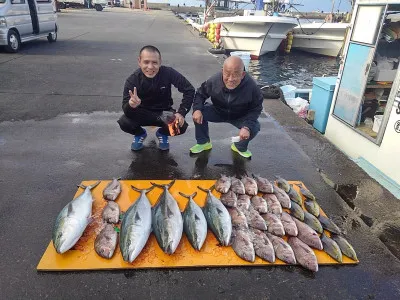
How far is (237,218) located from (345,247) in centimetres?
100

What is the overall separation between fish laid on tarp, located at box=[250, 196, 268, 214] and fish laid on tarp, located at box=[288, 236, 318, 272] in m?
0.44

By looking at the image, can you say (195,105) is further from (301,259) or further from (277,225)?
(301,259)

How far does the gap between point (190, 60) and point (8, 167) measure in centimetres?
924

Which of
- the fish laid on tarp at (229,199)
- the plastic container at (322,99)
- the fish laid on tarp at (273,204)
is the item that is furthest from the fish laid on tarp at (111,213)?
the plastic container at (322,99)

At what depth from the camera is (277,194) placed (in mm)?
3350

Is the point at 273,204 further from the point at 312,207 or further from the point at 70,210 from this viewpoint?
the point at 70,210

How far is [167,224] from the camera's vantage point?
2.65 m

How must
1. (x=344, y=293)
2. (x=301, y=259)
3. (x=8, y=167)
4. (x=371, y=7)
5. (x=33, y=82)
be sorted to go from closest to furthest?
(x=344, y=293)
(x=301, y=259)
(x=8, y=167)
(x=371, y=7)
(x=33, y=82)

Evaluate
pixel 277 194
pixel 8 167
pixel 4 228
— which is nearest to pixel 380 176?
pixel 277 194

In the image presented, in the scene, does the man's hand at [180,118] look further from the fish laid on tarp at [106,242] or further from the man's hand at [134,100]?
the fish laid on tarp at [106,242]

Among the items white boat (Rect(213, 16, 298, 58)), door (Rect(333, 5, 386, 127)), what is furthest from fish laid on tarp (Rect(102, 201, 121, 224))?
white boat (Rect(213, 16, 298, 58))

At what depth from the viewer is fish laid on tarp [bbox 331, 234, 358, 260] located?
8.57 ft

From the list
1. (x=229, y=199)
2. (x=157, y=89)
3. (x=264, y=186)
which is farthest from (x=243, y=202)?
(x=157, y=89)

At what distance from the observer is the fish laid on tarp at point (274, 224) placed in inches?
109
